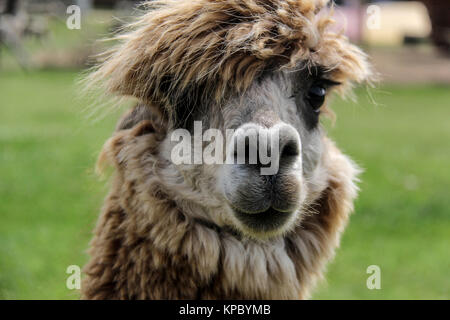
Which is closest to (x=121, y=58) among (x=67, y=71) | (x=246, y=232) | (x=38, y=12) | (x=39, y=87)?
(x=246, y=232)

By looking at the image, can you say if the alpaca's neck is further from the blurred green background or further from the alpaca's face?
the blurred green background

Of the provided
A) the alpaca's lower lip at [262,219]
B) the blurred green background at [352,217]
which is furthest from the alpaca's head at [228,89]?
the blurred green background at [352,217]

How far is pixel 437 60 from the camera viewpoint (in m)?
23.4

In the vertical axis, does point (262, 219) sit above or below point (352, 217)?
above

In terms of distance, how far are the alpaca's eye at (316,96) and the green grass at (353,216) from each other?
476 millimetres

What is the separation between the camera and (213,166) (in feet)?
10.6

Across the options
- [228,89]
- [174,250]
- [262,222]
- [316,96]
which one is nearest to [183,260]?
[174,250]

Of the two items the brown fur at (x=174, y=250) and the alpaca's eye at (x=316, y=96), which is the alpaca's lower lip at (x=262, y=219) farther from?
the alpaca's eye at (x=316, y=96)

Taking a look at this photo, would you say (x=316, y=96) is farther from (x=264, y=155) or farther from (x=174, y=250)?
(x=174, y=250)

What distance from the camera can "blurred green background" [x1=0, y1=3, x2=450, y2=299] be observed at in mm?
5836

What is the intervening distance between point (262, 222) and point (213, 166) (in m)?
0.35

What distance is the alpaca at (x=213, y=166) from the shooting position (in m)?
3.21

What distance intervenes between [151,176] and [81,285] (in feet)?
2.21

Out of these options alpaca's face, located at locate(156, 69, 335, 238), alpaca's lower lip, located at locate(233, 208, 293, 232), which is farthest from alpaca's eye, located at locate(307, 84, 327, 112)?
alpaca's lower lip, located at locate(233, 208, 293, 232)
